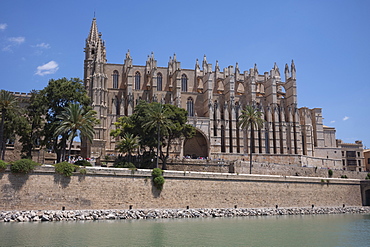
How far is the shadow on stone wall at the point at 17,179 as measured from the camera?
2942 cm

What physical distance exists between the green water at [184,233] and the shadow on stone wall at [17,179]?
421 centimetres

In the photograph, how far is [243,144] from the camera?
6025cm

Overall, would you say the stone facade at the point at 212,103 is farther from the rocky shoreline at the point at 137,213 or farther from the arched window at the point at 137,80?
the rocky shoreline at the point at 137,213

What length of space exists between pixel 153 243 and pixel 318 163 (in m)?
48.8

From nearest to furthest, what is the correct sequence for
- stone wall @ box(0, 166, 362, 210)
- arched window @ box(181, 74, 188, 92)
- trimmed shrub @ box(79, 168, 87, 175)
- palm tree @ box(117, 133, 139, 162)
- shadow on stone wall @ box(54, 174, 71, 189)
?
stone wall @ box(0, 166, 362, 210), shadow on stone wall @ box(54, 174, 71, 189), trimmed shrub @ box(79, 168, 87, 175), palm tree @ box(117, 133, 139, 162), arched window @ box(181, 74, 188, 92)

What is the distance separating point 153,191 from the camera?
111 feet

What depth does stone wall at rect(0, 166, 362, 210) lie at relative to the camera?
2980 centimetres

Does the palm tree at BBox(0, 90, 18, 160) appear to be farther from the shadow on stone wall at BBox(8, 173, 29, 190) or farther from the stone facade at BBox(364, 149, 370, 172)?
the stone facade at BBox(364, 149, 370, 172)

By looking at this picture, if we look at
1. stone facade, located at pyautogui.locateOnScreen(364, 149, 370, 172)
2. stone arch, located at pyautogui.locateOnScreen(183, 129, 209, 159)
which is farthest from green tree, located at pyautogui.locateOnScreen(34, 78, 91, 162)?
stone facade, located at pyautogui.locateOnScreen(364, 149, 370, 172)

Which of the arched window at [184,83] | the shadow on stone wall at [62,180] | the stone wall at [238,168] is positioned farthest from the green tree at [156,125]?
the arched window at [184,83]

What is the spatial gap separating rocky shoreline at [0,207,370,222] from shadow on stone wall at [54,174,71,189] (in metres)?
2.26

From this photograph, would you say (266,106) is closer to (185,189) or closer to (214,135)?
(214,135)

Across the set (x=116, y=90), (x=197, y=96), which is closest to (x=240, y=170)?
(x=197, y=96)

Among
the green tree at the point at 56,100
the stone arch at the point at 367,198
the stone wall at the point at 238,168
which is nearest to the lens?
the green tree at the point at 56,100
